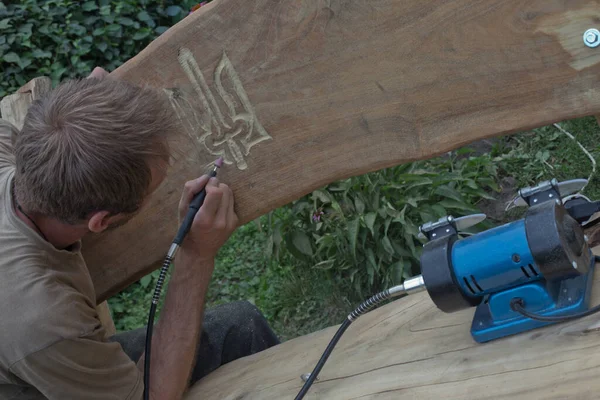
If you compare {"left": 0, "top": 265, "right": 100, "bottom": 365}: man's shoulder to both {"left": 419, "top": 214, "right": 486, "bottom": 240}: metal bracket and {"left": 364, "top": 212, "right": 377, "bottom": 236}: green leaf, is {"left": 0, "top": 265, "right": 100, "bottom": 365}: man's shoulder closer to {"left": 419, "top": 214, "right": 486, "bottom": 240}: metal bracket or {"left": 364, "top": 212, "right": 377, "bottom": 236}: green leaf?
{"left": 419, "top": 214, "right": 486, "bottom": 240}: metal bracket

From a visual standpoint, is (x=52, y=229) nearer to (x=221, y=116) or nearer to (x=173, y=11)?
(x=221, y=116)

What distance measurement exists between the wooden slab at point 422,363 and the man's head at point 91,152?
0.58 m

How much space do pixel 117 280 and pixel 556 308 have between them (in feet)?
4.24

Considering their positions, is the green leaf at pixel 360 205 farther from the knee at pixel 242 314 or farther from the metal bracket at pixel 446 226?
the metal bracket at pixel 446 226

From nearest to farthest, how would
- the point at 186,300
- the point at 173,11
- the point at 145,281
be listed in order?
the point at 186,300, the point at 145,281, the point at 173,11

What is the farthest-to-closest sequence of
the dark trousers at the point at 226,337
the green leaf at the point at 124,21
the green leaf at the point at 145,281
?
the green leaf at the point at 124,21
the green leaf at the point at 145,281
the dark trousers at the point at 226,337

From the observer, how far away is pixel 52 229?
1.85 metres

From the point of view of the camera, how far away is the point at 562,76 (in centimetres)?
148

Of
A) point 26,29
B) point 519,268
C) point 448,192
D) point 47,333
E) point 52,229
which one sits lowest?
point 448,192

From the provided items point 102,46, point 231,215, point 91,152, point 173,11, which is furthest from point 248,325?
point 173,11

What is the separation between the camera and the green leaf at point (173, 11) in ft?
16.3

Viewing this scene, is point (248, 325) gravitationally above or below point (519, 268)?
below

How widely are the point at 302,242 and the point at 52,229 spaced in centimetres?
137

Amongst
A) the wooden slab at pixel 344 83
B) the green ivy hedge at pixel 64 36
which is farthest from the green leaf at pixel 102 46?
the wooden slab at pixel 344 83
